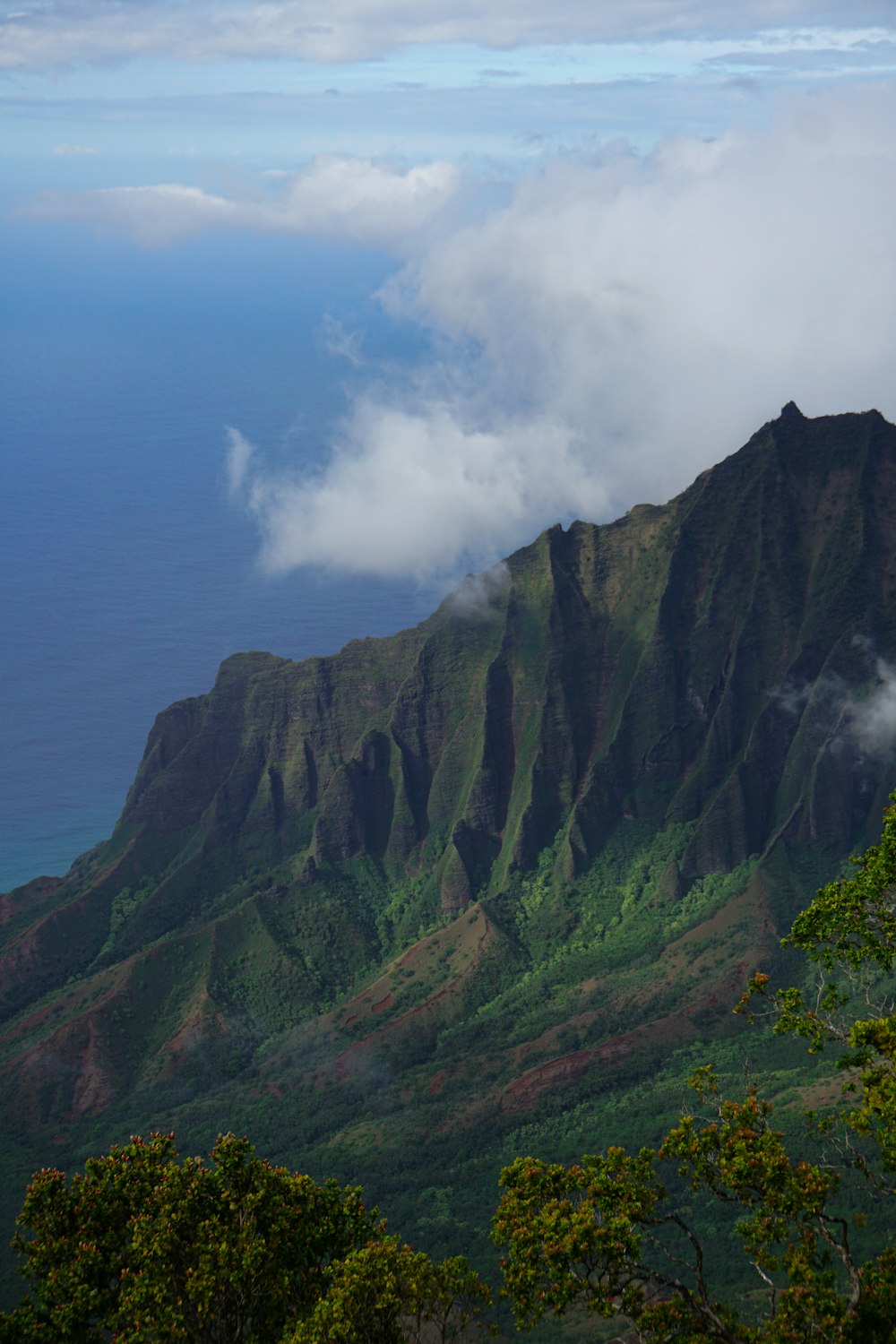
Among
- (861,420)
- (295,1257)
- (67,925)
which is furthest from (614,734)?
(295,1257)

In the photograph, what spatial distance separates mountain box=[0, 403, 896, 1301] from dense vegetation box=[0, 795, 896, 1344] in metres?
51.8

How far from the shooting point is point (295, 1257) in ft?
133

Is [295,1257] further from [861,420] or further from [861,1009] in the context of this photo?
[861,420]

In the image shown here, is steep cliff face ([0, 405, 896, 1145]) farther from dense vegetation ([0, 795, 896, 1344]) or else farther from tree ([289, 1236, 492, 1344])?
tree ([289, 1236, 492, 1344])

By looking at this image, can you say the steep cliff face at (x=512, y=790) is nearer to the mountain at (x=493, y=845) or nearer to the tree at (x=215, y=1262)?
the mountain at (x=493, y=845)

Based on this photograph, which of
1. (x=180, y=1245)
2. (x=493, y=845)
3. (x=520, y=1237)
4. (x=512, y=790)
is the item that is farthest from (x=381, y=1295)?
(x=512, y=790)

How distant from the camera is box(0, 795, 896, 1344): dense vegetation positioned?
3397 cm

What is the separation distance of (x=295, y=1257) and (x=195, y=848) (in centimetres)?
9258

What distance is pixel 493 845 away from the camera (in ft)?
403

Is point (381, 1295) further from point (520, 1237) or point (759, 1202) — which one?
point (759, 1202)

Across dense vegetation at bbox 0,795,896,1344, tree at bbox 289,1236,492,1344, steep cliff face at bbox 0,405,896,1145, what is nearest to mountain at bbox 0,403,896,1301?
steep cliff face at bbox 0,405,896,1145

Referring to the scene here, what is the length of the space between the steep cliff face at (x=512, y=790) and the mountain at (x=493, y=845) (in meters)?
0.26

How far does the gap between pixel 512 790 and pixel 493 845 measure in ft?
16.0

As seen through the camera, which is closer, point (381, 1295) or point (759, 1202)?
point (759, 1202)
